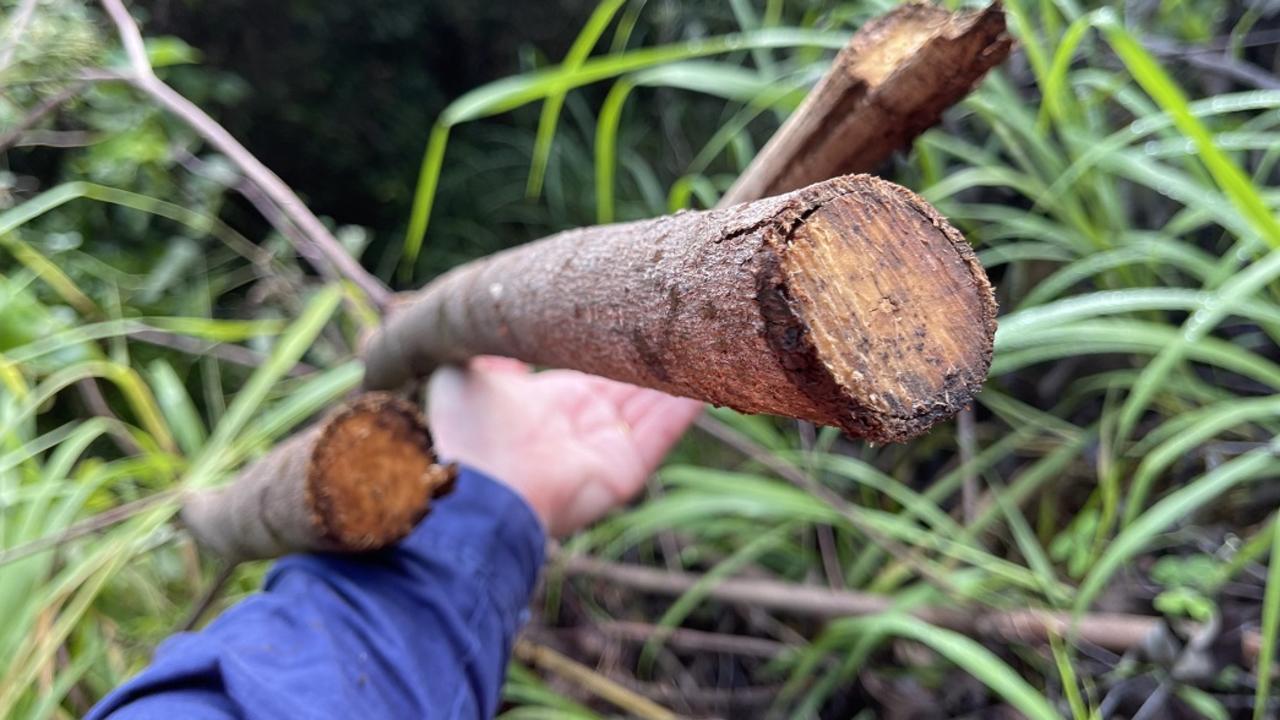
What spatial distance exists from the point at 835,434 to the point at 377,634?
69 cm

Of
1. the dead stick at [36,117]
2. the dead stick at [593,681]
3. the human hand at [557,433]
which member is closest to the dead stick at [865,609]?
the dead stick at [593,681]

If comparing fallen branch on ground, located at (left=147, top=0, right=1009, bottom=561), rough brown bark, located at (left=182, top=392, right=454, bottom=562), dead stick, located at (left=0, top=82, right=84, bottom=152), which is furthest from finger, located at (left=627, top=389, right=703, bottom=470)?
dead stick, located at (left=0, top=82, right=84, bottom=152)

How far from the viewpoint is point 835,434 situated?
1080mm

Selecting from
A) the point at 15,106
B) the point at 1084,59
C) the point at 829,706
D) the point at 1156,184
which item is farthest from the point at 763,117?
the point at 15,106

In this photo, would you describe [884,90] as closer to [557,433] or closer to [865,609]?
[557,433]

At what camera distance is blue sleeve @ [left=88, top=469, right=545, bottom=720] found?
0.49 meters

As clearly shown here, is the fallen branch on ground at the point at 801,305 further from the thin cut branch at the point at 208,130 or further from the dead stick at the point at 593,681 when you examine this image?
the dead stick at the point at 593,681

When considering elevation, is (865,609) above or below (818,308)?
below

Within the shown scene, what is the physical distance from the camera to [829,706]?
3.32 feet

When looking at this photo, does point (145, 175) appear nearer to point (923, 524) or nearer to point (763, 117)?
point (763, 117)

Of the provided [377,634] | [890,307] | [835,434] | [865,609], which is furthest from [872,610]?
[890,307]

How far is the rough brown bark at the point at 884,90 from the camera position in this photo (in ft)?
1.42

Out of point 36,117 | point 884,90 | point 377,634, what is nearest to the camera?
point 884,90

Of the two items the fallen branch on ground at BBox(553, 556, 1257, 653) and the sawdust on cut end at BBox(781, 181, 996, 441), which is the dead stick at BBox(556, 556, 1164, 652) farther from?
the sawdust on cut end at BBox(781, 181, 996, 441)
